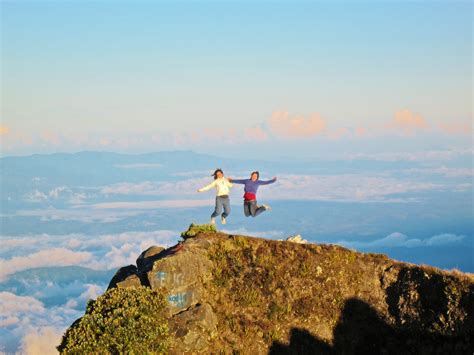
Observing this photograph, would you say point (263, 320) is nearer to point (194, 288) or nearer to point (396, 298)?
point (194, 288)

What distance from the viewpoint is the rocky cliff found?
3310 centimetres

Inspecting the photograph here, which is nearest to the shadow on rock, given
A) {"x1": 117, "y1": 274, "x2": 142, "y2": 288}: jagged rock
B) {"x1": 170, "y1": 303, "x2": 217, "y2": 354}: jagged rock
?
{"x1": 170, "y1": 303, "x2": 217, "y2": 354}: jagged rock

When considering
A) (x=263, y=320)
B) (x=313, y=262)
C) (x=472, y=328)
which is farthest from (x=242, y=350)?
(x=472, y=328)

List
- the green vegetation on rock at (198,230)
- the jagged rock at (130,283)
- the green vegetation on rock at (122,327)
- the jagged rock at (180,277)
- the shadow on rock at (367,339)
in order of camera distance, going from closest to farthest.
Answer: the green vegetation on rock at (122,327) < the shadow on rock at (367,339) < the jagged rock at (180,277) < the jagged rock at (130,283) < the green vegetation on rock at (198,230)

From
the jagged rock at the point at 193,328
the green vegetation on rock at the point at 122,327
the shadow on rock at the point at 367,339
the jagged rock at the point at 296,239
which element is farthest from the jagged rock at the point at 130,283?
the jagged rock at the point at 296,239

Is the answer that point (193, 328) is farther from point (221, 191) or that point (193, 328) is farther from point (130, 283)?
point (221, 191)

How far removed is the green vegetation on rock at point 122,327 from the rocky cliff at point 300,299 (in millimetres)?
898

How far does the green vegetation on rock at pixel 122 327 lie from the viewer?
30219 millimetres

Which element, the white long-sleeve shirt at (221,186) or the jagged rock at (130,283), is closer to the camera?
the jagged rock at (130,283)

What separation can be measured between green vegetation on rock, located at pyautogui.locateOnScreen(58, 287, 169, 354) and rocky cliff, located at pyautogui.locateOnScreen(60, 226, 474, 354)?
0.90 meters

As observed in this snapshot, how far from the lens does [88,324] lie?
31281mm

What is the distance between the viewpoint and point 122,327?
3069cm

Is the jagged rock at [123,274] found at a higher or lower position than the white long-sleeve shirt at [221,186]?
lower

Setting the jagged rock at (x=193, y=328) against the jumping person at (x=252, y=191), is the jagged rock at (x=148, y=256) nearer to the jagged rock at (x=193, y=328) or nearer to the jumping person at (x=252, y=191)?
the jagged rock at (x=193, y=328)
